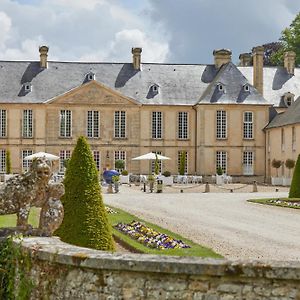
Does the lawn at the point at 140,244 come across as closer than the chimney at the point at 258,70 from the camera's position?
Yes

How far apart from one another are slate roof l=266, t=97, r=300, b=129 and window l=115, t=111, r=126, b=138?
29.8 feet

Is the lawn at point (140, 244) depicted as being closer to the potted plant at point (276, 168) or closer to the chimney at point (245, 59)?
the potted plant at point (276, 168)

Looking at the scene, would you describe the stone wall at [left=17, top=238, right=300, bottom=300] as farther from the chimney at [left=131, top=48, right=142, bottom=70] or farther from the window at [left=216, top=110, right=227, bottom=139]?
the chimney at [left=131, top=48, right=142, bottom=70]

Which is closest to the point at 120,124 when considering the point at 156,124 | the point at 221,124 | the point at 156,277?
the point at 156,124

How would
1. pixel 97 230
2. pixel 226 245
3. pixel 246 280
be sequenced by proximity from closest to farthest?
pixel 246 280, pixel 97 230, pixel 226 245

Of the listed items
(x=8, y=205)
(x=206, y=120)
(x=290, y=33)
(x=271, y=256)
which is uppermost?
(x=290, y=33)

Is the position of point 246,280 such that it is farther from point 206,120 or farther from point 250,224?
point 206,120

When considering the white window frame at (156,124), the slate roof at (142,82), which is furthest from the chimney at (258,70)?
the white window frame at (156,124)

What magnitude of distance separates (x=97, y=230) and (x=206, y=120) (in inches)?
1329

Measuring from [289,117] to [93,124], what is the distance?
1224cm

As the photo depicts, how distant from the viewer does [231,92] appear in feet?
143

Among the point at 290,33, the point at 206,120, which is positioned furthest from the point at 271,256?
the point at 290,33

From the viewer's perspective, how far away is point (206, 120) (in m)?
43.3

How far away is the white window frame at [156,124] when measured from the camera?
43.8 meters
